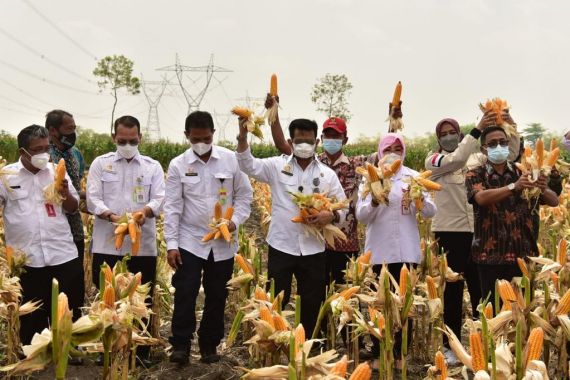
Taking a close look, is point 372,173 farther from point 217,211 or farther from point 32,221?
point 32,221

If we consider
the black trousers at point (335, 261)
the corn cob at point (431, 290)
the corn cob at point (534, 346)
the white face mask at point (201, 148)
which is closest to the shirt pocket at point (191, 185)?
the white face mask at point (201, 148)

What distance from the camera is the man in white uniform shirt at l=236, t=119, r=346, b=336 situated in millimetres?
4738

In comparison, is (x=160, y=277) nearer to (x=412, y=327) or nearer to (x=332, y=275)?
(x=332, y=275)

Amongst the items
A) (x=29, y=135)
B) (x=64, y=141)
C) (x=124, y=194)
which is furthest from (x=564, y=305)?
(x=64, y=141)

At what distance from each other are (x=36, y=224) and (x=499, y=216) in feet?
11.0

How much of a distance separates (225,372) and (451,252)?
2.11 meters

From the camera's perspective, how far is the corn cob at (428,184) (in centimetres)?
443

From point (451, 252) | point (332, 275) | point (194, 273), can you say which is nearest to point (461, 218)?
point (451, 252)

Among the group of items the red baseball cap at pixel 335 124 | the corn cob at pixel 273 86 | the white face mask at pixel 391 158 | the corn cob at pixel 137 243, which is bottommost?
the corn cob at pixel 137 243

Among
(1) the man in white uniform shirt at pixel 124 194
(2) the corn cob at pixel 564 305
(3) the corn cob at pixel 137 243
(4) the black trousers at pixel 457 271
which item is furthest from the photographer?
(4) the black trousers at pixel 457 271

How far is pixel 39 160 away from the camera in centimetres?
448

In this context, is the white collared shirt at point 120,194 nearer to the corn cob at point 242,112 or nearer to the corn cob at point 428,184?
the corn cob at point 242,112

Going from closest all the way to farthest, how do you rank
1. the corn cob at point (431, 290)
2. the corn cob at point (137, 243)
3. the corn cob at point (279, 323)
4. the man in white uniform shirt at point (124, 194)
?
the corn cob at point (279, 323) < the corn cob at point (431, 290) < the corn cob at point (137, 243) < the man in white uniform shirt at point (124, 194)

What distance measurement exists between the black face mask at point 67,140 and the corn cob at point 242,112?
1647 mm
